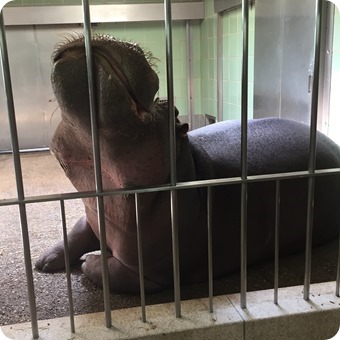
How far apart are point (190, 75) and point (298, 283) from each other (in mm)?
4147

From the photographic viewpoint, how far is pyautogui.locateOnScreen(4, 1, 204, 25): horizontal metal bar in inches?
195

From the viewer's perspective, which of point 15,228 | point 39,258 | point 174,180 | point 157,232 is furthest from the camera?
point 15,228

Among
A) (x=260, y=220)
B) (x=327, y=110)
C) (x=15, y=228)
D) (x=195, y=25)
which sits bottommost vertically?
(x=15, y=228)

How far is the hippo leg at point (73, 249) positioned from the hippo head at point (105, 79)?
828 mm

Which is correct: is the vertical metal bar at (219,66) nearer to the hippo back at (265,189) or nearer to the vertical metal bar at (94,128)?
the hippo back at (265,189)

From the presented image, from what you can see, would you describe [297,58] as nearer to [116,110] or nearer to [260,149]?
[260,149]

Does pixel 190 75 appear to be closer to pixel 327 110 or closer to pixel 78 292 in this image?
pixel 327 110

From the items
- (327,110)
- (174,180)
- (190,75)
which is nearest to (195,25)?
(190,75)

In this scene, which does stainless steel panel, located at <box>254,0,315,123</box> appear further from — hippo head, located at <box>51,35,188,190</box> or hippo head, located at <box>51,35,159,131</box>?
hippo head, located at <box>51,35,159,131</box>

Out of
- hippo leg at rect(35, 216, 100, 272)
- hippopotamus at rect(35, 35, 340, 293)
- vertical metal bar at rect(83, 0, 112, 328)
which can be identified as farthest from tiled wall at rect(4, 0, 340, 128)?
vertical metal bar at rect(83, 0, 112, 328)

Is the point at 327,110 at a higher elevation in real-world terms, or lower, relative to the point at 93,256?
higher

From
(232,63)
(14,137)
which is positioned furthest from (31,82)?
(14,137)

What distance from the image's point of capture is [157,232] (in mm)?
1694

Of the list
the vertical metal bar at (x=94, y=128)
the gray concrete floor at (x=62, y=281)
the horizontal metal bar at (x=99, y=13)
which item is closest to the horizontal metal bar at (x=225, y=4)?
the horizontal metal bar at (x=99, y=13)
